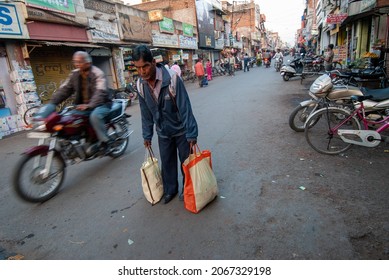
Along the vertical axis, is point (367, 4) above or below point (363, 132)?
above

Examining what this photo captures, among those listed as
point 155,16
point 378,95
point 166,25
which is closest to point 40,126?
point 378,95

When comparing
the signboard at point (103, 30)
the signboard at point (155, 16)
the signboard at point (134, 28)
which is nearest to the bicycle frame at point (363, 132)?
the signboard at point (103, 30)

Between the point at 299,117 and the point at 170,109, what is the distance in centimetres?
359

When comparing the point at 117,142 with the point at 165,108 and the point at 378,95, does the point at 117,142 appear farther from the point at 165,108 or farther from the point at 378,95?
the point at 378,95

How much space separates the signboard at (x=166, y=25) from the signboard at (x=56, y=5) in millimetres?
9076

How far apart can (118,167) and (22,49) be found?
7.87 meters

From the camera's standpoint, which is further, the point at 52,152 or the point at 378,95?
the point at 378,95

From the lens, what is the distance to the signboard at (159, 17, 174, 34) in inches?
780

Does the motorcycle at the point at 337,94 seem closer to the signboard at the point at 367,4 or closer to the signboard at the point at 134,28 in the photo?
the signboard at the point at 367,4

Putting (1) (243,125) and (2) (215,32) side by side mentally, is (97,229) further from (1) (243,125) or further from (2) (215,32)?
(2) (215,32)

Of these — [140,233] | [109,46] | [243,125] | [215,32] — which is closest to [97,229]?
[140,233]

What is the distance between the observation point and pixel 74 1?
11.8m

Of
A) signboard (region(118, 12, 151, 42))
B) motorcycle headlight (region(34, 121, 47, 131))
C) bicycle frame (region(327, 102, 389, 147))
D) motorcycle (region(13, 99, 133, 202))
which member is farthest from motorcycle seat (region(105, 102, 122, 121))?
signboard (region(118, 12, 151, 42))

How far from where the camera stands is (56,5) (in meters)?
10.8
